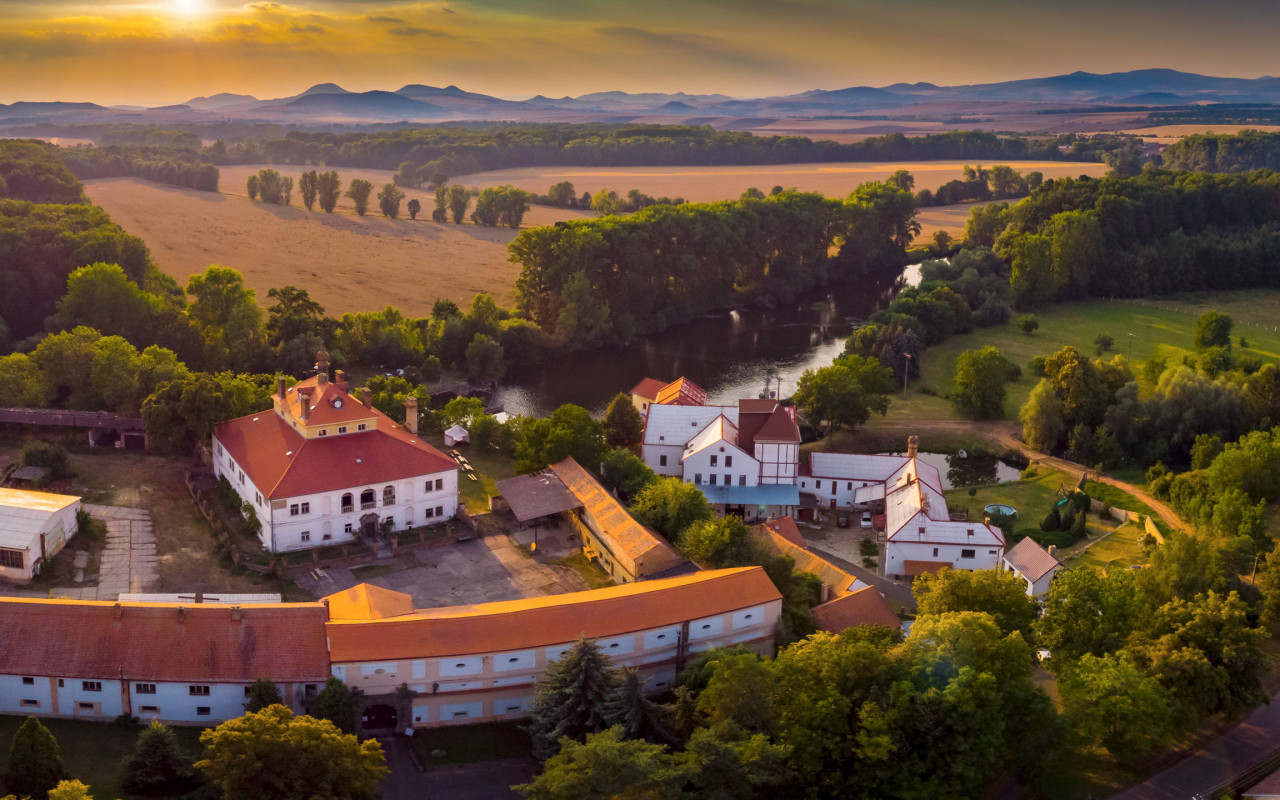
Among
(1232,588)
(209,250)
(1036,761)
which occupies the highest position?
(209,250)

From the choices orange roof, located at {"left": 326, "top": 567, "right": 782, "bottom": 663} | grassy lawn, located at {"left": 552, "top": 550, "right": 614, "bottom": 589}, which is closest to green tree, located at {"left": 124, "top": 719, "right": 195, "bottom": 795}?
orange roof, located at {"left": 326, "top": 567, "right": 782, "bottom": 663}

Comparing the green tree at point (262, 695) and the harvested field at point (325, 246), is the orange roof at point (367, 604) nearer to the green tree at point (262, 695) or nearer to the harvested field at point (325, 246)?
the green tree at point (262, 695)

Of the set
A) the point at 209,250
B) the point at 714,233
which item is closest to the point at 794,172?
the point at 714,233

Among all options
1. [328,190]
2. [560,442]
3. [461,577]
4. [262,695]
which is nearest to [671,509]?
[560,442]

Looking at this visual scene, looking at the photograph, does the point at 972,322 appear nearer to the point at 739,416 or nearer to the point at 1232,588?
the point at 739,416

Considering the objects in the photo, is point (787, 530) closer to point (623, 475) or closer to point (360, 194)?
point (623, 475)

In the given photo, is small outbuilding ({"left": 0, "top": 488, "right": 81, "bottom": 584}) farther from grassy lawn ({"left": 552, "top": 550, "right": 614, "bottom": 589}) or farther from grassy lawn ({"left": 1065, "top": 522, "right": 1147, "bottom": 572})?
grassy lawn ({"left": 1065, "top": 522, "right": 1147, "bottom": 572})
